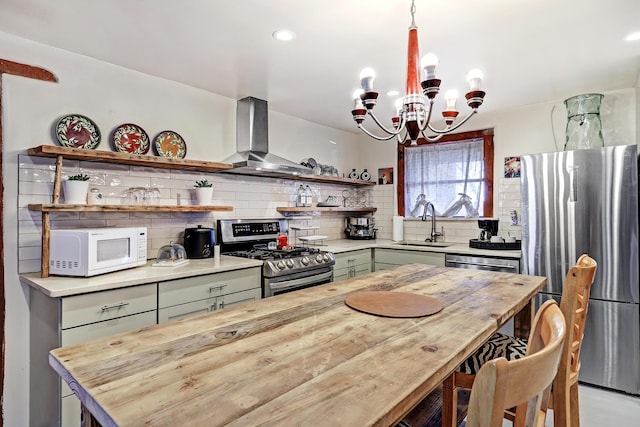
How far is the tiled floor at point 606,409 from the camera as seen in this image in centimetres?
226

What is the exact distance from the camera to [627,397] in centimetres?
259

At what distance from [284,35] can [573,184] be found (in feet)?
8.09

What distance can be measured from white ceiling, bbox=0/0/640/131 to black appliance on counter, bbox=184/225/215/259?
1.25 meters

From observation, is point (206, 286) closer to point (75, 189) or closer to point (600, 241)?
point (75, 189)

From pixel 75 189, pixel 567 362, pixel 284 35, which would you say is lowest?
pixel 567 362

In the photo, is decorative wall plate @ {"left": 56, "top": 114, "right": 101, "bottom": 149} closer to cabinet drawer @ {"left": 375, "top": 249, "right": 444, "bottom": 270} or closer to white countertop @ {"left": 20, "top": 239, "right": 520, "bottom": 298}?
white countertop @ {"left": 20, "top": 239, "right": 520, "bottom": 298}

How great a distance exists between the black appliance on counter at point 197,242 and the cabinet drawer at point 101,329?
759 mm

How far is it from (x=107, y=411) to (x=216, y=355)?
1.05 feet

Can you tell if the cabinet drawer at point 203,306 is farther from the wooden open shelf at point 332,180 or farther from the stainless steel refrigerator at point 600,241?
the stainless steel refrigerator at point 600,241

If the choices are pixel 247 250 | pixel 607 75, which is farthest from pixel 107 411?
pixel 607 75

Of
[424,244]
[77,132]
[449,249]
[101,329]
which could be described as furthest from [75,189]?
[424,244]

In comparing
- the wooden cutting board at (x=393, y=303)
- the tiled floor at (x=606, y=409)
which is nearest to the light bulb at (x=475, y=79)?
the wooden cutting board at (x=393, y=303)

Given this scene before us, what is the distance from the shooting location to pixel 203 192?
297 cm

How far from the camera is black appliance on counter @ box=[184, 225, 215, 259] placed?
2.84m
